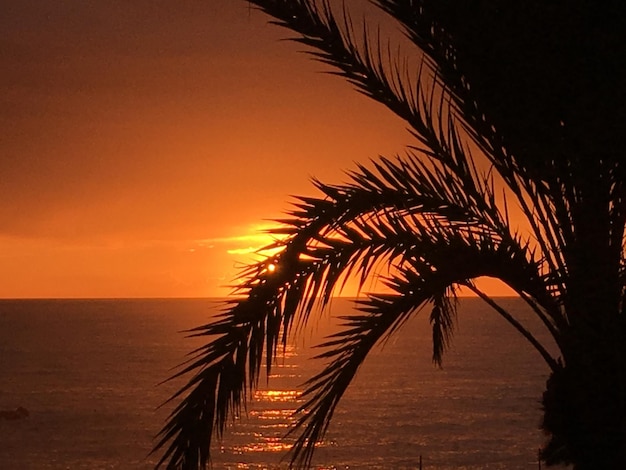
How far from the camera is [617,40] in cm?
504

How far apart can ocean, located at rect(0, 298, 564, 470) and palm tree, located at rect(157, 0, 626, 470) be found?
32.7m

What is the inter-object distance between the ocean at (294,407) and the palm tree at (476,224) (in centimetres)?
3269

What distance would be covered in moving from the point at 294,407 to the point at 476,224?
80361 millimetres

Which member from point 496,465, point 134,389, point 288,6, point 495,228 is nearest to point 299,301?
point 495,228

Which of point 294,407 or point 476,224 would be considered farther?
point 294,407

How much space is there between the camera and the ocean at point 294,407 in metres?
61.8

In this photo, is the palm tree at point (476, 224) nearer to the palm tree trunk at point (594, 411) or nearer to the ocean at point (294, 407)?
the palm tree trunk at point (594, 411)

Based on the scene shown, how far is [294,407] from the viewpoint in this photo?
84875 mm

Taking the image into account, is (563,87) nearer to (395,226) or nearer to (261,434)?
(395,226)

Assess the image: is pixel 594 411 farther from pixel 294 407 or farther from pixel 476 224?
pixel 294 407

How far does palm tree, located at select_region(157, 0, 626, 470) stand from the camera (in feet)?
17.0

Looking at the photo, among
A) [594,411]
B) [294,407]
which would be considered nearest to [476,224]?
[594,411]

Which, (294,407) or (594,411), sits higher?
(594,411)

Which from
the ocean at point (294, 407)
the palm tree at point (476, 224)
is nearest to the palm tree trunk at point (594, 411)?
the palm tree at point (476, 224)
